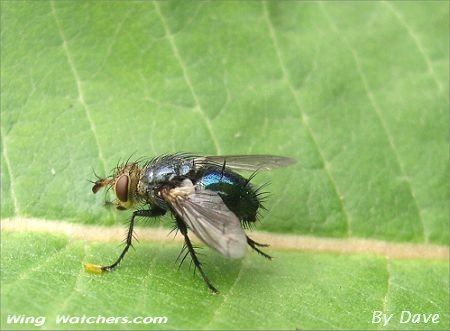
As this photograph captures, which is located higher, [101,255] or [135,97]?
[135,97]

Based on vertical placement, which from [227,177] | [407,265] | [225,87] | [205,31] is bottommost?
[407,265]

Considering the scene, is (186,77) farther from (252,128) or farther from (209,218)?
(209,218)

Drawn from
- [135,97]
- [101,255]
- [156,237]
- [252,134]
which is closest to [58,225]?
[101,255]

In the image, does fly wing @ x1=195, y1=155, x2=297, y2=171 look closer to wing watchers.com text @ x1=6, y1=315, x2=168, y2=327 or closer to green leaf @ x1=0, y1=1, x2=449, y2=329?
green leaf @ x1=0, y1=1, x2=449, y2=329

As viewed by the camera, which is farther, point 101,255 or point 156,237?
point 156,237

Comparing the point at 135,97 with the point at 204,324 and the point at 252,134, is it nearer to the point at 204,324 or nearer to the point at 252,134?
the point at 252,134

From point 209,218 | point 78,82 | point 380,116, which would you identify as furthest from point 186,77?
point 380,116

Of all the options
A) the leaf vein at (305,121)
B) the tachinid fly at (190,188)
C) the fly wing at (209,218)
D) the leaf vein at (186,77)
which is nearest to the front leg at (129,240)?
the tachinid fly at (190,188)

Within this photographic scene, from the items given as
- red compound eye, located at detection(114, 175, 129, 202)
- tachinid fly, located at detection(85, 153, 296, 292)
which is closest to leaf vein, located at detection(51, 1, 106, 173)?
red compound eye, located at detection(114, 175, 129, 202)

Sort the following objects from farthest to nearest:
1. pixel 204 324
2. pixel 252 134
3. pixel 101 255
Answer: pixel 252 134, pixel 101 255, pixel 204 324
